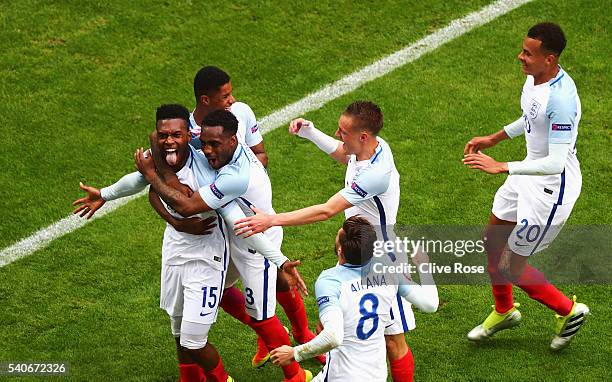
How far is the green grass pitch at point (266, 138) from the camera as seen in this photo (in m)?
8.23

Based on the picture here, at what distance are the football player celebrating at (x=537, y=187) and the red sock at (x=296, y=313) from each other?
122 cm

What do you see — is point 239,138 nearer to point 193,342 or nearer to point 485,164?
point 193,342

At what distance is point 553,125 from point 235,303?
8.17 feet

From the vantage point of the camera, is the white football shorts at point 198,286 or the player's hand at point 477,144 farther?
the player's hand at point 477,144

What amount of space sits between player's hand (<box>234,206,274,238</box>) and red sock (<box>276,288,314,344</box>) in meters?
1.19

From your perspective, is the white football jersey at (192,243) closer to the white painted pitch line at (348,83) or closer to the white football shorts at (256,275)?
the white football shorts at (256,275)

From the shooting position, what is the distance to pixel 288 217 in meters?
7.12

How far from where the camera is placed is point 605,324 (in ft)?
27.3

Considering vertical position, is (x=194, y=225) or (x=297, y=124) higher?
(x=297, y=124)

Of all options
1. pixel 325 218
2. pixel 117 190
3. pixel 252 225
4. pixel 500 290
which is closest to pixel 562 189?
pixel 500 290

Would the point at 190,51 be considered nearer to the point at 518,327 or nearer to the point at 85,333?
the point at 85,333

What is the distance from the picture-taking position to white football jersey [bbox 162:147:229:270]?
715cm

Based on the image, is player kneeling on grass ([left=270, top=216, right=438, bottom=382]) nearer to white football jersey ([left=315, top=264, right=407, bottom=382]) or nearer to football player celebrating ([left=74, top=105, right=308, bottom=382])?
white football jersey ([left=315, top=264, right=407, bottom=382])

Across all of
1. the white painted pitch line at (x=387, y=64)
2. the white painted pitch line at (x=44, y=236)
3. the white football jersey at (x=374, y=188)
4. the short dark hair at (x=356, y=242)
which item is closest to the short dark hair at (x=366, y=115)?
the white football jersey at (x=374, y=188)
